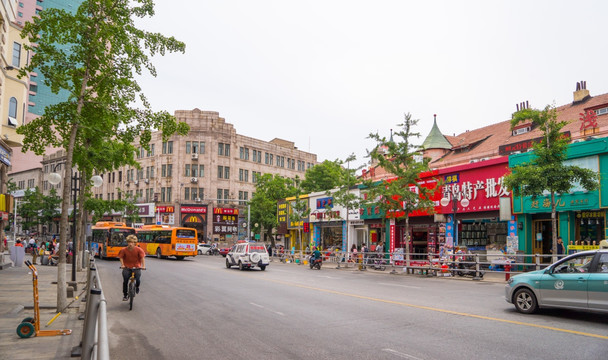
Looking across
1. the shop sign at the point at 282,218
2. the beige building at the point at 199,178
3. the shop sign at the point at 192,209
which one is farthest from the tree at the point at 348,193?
the shop sign at the point at 192,209

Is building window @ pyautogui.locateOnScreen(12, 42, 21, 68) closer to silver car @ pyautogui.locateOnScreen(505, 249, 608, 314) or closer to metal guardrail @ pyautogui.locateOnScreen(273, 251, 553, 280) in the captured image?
metal guardrail @ pyautogui.locateOnScreen(273, 251, 553, 280)

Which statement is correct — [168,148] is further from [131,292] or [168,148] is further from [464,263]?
→ [131,292]

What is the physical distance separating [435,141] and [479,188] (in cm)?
Answer: 1728

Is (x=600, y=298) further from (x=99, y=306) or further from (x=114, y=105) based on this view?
(x=114, y=105)

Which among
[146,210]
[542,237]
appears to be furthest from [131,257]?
[146,210]

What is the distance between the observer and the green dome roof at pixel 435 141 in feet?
151

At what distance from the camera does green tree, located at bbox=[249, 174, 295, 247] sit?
6238 centimetres

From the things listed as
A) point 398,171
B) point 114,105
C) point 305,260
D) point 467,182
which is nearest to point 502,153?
point 467,182

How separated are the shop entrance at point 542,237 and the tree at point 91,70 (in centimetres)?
2134

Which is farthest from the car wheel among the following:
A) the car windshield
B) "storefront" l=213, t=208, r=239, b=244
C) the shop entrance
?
"storefront" l=213, t=208, r=239, b=244

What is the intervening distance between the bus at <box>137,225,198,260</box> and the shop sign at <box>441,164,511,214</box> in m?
22.9

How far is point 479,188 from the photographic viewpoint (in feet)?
97.8

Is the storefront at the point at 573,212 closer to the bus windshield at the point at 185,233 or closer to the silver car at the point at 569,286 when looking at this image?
the silver car at the point at 569,286

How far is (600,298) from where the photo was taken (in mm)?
9867
